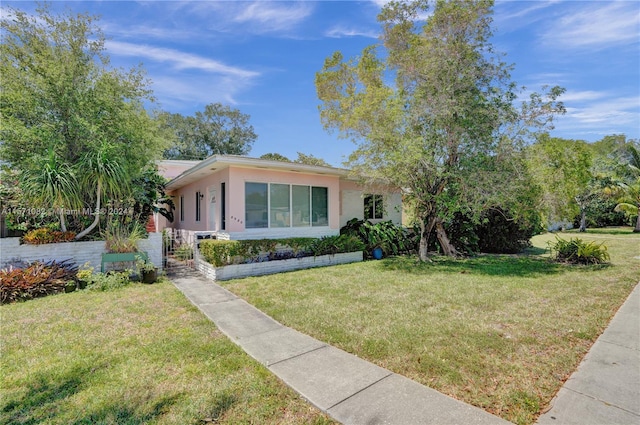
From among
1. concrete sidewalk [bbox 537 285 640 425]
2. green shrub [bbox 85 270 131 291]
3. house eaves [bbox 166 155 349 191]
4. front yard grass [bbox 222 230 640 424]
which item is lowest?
concrete sidewalk [bbox 537 285 640 425]

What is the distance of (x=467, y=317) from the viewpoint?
5012 mm

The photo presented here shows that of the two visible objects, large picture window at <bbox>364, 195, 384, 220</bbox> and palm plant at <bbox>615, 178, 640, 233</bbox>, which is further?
palm plant at <bbox>615, 178, 640, 233</bbox>

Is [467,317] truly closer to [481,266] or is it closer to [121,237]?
[481,266]

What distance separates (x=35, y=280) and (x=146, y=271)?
6.85 feet

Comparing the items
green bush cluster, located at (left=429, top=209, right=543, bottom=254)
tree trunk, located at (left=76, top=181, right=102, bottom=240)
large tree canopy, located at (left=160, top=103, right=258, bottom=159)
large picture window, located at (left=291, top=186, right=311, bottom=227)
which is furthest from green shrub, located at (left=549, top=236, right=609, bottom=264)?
large tree canopy, located at (left=160, top=103, right=258, bottom=159)

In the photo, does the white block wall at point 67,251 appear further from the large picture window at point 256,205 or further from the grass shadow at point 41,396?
the grass shadow at point 41,396

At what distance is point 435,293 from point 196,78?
443 inches

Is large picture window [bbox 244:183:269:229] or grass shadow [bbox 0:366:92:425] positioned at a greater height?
large picture window [bbox 244:183:269:229]

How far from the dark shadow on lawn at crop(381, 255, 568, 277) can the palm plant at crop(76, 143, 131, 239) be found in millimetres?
8231

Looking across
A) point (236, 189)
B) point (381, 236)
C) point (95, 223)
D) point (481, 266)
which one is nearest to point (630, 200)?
point (481, 266)

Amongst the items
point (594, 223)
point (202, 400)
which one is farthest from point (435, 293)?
point (594, 223)

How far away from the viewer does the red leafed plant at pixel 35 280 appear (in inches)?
243

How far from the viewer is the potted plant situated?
7777 millimetres

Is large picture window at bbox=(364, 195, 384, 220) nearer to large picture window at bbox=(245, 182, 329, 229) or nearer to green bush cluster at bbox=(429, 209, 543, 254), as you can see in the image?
green bush cluster at bbox=(429, 209, 543, 254)
